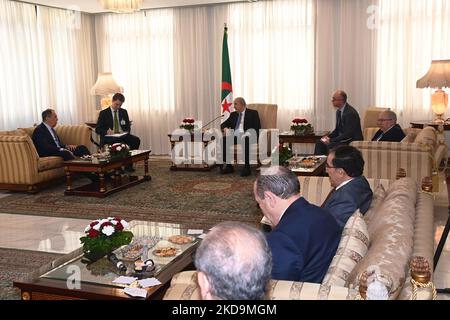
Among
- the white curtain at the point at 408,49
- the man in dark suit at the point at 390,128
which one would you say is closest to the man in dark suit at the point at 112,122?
the man in dark suit at the point at 390,128

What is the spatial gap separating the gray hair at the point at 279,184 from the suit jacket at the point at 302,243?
0.23ft

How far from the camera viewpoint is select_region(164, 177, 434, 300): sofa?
5.86 feet

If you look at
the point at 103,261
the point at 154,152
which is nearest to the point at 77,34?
the point at 154,152

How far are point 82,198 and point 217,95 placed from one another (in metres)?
4.40

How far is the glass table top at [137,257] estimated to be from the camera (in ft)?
9.86

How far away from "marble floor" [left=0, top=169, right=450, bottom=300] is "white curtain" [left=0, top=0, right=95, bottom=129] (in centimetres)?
368

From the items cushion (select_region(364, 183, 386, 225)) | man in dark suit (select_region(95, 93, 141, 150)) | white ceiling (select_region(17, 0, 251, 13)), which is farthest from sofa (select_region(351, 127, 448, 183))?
white ceiling (select_region(17, 0, 251, 13))

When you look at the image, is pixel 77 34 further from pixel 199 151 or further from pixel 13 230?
pixel 13 230

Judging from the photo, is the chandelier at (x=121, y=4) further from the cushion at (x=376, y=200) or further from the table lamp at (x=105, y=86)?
the cushion at (x=376, y=200)

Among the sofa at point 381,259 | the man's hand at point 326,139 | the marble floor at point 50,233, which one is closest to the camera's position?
the sofa at point 381,259

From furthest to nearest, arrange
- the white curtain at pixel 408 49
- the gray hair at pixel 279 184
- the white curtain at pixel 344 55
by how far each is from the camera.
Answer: the white curtain at pixel 344 55
the white curtain at pixel 408 49
the gray hair at pixel 279 184

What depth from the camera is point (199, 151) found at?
28.7 ft

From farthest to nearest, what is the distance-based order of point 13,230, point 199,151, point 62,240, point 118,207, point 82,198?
point 199,151
point 82,198
point 118,207
point 13,230
point 62,240

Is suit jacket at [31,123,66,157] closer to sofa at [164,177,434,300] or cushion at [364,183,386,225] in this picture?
cushion at [364,183,386,225]
